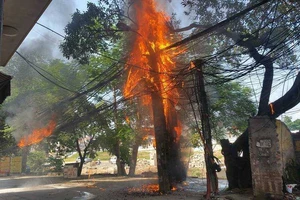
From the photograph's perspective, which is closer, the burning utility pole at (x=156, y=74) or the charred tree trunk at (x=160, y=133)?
the charred tree trunk at (x=160, y=133)

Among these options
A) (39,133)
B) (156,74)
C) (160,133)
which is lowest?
(160,133)

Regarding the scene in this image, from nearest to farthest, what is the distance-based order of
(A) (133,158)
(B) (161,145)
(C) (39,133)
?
(B) (161,145) < (C) (39,133) < (A) (133,158)

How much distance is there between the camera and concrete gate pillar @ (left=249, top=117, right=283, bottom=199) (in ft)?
27.9

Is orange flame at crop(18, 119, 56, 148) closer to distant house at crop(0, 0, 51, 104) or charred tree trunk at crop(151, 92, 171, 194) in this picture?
charred tree trunk at crop(151, 92, 171, 194)

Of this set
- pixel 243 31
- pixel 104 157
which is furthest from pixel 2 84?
pixel 104 157

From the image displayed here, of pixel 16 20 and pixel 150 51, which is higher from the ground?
pixel 150 51

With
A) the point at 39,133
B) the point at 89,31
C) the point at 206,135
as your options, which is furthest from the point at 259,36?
the point at 39,133

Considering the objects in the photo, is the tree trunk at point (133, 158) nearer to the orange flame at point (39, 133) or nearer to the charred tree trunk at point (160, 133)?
the orange flame at point (39, 133)

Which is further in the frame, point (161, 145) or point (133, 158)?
point (133, 158)

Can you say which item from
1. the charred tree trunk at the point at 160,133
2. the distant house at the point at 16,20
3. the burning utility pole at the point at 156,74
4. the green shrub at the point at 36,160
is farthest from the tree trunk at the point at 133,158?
the distant house at the point at 16,20

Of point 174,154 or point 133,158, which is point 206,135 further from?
point 133,158

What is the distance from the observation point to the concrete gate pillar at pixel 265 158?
27.9ft

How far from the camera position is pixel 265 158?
8.80 m

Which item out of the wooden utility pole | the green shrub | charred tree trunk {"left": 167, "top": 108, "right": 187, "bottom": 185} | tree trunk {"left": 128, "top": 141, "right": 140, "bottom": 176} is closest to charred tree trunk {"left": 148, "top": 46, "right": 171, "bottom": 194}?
charred tree trunk {"left": 167, "top": 108, "right": 187, "bottom": 185}
